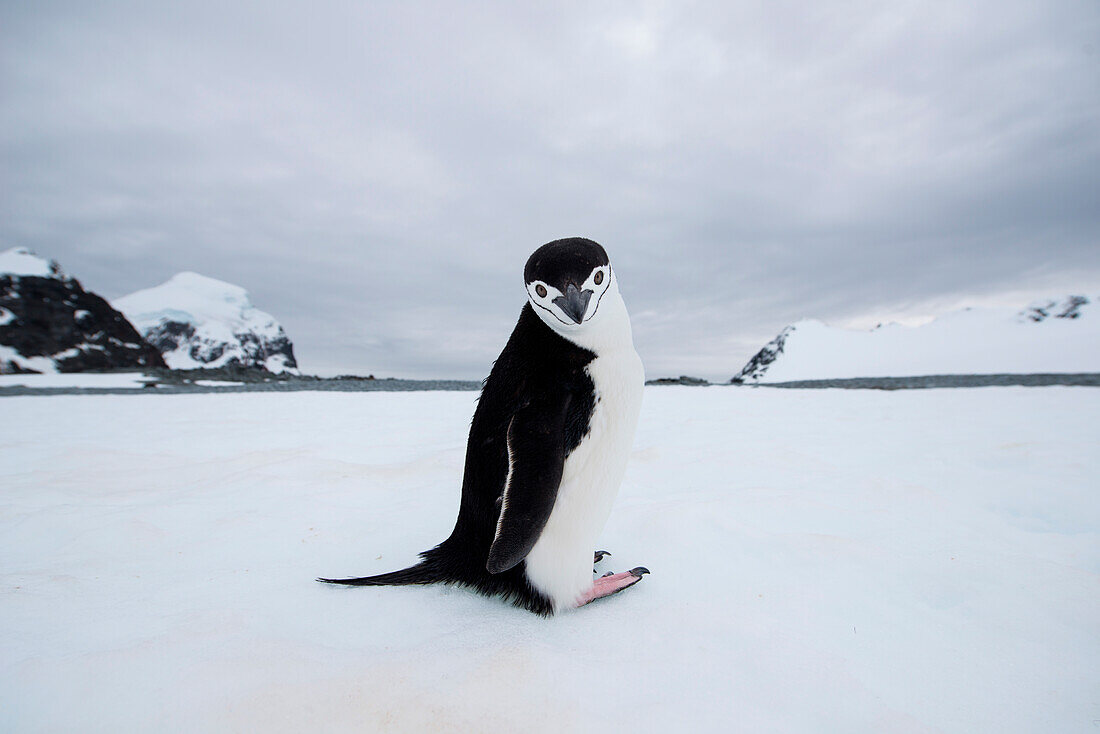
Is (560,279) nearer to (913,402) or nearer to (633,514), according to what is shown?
(633,514)

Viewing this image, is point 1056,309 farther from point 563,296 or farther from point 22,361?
point 22,361

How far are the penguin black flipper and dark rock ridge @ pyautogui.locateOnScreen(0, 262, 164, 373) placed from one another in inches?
662

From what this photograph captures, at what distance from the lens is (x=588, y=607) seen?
5.65ft

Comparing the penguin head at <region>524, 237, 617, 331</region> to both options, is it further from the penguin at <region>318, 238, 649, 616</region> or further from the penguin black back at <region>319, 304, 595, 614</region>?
the penguin black back at <region>319, 304, 595, 614</region>

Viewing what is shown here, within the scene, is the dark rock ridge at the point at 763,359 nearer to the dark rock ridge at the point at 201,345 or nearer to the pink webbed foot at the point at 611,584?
the pink webbed foot at the point at 611,584

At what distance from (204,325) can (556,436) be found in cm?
4426

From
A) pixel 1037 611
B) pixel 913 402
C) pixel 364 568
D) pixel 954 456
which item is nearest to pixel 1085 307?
pixel 913 402

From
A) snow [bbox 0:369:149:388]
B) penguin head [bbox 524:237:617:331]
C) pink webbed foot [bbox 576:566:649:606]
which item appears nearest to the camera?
penguin head [bbox 524:237:617:331]

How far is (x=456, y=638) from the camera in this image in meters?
1.47

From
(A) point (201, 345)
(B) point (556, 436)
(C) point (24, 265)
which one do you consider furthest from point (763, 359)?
(A) point (201, 345)

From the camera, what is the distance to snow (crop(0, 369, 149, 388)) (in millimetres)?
9562

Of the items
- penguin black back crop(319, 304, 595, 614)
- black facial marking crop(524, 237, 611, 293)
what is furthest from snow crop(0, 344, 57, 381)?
black facial marking crop(524, 237, 611, 293)

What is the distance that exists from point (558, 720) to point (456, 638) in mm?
453

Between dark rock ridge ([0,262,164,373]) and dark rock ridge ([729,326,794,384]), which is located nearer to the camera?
dark rock ridge ([0,262,164,373])
